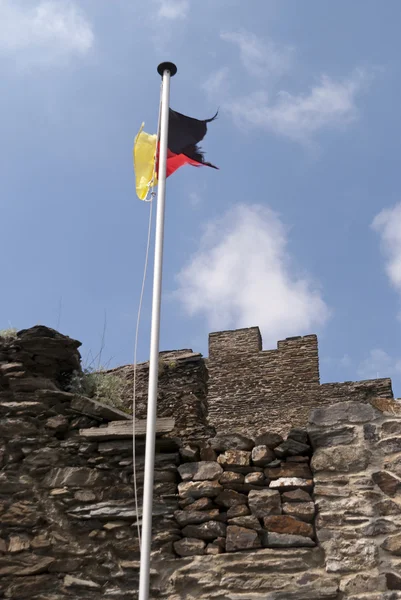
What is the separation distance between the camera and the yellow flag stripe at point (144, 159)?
6.89 meters

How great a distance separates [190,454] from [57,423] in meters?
1.18

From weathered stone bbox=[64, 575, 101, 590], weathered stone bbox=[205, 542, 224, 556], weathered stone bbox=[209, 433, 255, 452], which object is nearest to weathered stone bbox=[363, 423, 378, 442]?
weathered stone bbox=[209, 433, 255, 452]

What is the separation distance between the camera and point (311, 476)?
5.88 meters

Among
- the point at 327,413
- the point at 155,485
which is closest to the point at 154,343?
the point at 155,485

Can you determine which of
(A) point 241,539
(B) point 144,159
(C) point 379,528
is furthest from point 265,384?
(C) point 379,528

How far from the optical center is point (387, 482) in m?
5.66

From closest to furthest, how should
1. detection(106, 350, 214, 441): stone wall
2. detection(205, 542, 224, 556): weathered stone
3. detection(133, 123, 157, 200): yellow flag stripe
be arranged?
detection(205, 542, 224, 556): weathered stone
detection(133, 123, 157, 200): yellow flag stripe
detection(106, 350, 214, 441): stone wall

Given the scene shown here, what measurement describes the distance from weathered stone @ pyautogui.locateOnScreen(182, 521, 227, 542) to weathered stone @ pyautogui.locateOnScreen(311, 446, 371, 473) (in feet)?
2.87

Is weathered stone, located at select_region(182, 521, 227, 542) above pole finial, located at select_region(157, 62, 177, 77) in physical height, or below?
below

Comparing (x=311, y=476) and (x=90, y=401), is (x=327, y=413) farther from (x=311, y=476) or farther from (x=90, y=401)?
(x=90, y=401)

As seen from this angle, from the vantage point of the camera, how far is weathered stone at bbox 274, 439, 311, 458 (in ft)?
19.7

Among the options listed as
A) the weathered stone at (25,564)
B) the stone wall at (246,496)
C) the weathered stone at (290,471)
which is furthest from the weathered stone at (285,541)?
the weathered stone at (25,564)

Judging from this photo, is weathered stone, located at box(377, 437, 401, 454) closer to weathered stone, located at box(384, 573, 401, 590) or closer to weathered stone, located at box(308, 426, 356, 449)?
weathered stone, located at box(308, 426, 356, 449)

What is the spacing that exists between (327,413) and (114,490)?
6.10 feet
